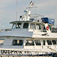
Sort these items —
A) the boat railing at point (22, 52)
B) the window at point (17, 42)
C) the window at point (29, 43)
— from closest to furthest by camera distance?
the boat railing at point (22, 52)
the window at point (29, 43)
the window at point (17, 42)

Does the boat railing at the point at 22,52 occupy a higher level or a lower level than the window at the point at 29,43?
lower

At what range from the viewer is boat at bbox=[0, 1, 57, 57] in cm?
1964

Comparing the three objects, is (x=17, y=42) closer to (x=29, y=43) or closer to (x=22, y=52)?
(x=29, y=43)

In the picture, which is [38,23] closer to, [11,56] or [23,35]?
[23,35]

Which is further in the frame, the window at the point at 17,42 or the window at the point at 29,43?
the window at the point at 17,42

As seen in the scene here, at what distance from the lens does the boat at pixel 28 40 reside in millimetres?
19641

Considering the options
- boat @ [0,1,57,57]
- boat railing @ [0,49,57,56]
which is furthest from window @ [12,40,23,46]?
boat railing @ [0,49,57,56]

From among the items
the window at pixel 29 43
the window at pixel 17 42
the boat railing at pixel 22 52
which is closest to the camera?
the boat railing at pixel 22 52

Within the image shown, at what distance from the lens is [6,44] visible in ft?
69.3

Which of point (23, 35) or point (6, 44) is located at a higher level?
point (23, 35)

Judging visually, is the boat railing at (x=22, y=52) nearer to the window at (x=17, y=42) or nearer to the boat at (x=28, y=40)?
the boat at (x=28, y=40)

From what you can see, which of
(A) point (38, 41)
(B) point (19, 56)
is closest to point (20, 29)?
(A) point (38, 41)

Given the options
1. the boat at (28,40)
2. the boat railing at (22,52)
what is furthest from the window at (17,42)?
the boat railing at (22,52)

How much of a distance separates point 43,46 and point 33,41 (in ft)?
5.16
